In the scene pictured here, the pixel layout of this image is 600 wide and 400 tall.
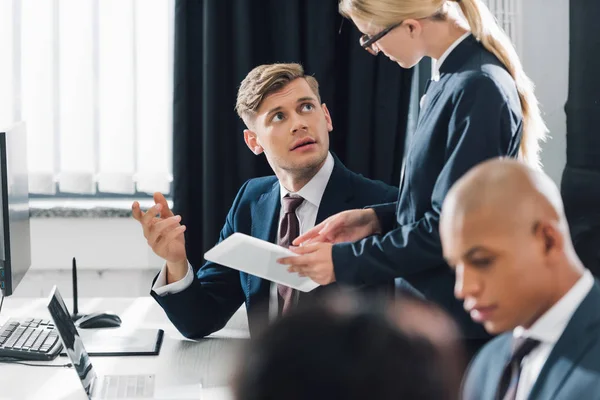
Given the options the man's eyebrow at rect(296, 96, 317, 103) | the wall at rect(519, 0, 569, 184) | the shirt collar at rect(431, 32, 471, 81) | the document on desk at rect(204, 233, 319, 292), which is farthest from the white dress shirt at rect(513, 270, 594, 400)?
the wall at rect(519, 0, 569, 184)

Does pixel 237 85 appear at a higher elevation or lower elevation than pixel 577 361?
higher

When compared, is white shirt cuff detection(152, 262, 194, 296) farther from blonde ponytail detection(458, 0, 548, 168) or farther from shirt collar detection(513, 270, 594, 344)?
shirt collar detection(513, 270, 594, 344)

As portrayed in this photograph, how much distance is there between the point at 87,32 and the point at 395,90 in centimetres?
117

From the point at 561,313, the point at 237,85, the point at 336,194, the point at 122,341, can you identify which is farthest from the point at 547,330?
the point at 237,85

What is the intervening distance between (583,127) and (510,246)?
201 centimetres

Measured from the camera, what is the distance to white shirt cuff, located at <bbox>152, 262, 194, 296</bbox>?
2.12 meters

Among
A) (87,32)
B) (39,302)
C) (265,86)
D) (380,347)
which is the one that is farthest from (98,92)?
(380,347)

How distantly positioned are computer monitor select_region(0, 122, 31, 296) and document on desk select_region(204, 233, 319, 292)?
51 cm

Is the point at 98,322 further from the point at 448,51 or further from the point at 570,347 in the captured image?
the point at 570,347

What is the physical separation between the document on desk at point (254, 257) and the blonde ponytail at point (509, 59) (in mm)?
562

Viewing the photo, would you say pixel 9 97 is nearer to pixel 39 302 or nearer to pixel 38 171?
pixel 38 171

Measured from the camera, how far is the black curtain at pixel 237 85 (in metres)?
3.15

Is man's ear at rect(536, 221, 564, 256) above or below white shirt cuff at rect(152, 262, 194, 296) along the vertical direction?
above

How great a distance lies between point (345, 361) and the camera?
57 cm
